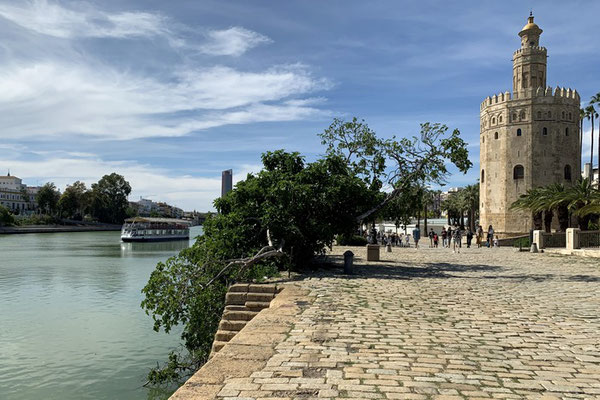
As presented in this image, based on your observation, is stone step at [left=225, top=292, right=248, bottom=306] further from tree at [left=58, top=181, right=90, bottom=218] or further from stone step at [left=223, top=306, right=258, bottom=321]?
tree at [left=58, top=181, right=90, bottom=218]

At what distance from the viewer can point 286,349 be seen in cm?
541

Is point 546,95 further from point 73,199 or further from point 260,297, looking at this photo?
point 73,199

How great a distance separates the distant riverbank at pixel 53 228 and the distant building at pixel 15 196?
28.9 metres

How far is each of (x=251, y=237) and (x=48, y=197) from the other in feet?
303

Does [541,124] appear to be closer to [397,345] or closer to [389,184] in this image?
[389,184]

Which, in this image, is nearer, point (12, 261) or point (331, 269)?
point (331, 269)

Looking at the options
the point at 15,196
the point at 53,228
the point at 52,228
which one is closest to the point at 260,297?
the point at 52,228

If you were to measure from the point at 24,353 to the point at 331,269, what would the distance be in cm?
878

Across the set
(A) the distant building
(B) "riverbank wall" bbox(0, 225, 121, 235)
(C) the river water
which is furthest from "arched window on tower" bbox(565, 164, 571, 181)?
(A) the distant building

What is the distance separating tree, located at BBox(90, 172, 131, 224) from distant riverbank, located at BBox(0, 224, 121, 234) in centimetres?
240

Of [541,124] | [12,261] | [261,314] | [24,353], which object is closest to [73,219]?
[12,261]

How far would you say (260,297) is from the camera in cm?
935

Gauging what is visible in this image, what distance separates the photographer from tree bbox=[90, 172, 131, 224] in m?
103

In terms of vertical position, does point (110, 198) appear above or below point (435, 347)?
above
